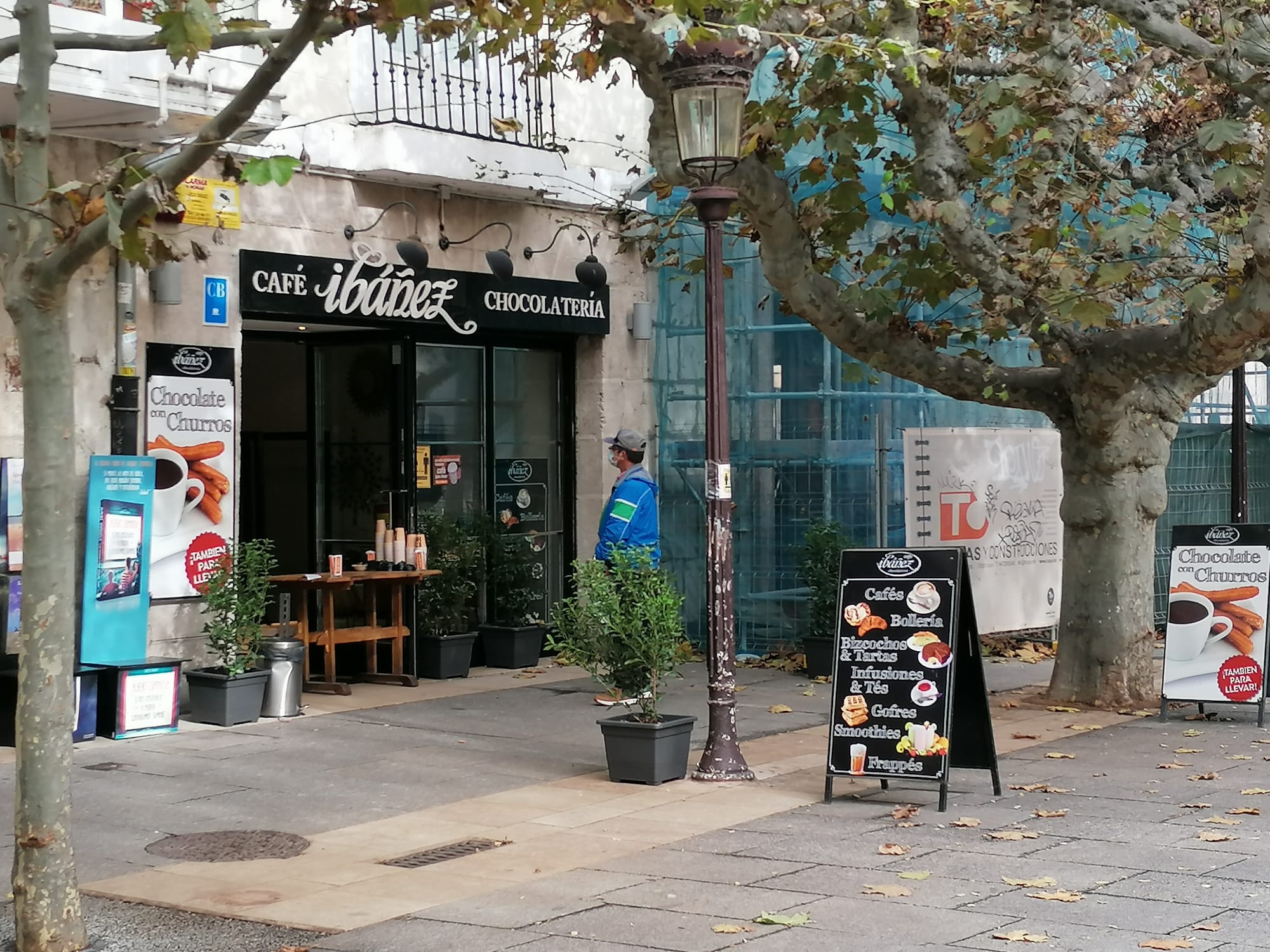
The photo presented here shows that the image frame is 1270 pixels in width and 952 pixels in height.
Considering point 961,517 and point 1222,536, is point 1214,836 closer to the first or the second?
point 1222,536

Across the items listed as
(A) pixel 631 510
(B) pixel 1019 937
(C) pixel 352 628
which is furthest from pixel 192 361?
(B) pixel 1019 937

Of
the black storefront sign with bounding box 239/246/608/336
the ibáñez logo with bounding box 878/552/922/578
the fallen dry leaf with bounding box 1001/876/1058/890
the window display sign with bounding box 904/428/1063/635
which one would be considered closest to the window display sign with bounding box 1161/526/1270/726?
the window display sign with bounding box 904/428/1063/635

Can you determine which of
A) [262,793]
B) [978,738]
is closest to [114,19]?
[262,793]

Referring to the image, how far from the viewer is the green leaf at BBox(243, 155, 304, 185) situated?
4996mm

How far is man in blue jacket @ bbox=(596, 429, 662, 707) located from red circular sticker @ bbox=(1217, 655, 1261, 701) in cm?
396

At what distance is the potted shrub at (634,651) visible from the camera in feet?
29.7

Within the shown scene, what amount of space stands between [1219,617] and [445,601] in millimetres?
5993

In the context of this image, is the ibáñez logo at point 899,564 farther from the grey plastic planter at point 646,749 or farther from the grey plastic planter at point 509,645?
the grey plastic planter at point 509,645

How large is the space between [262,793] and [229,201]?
4.75 m

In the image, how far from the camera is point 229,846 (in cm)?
766

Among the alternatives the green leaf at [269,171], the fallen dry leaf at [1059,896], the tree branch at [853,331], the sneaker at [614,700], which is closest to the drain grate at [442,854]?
the sneaker at [614,700]

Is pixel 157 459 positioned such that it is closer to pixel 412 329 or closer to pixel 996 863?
pixel 412 329

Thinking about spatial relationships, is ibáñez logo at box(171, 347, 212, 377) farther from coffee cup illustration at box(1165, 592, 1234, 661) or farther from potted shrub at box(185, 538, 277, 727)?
coffee cup illustration at box(1165, 592, 1234, 661)

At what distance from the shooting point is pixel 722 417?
29.9ft
